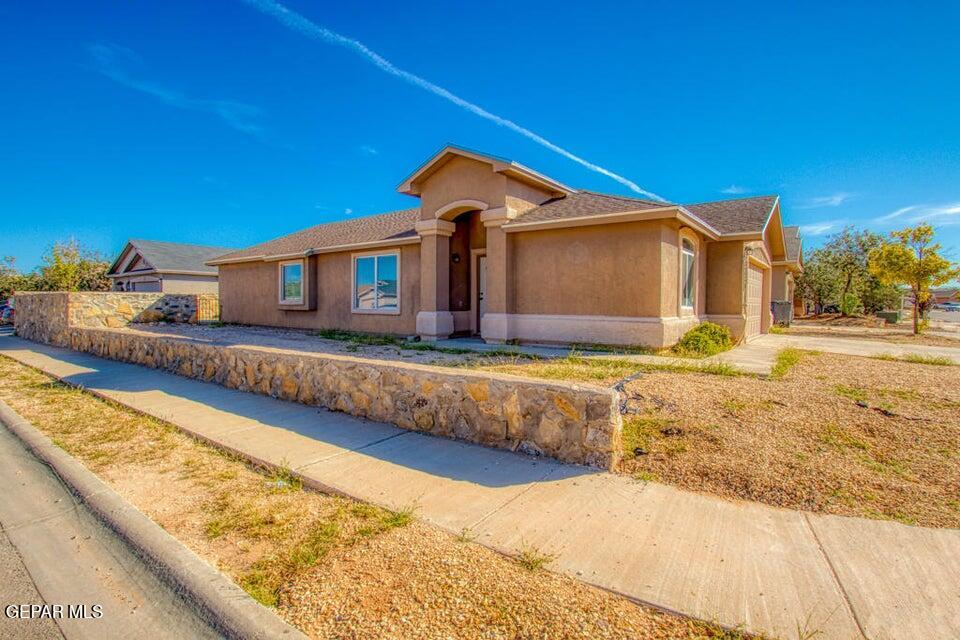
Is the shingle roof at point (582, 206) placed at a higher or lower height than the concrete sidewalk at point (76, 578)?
higher

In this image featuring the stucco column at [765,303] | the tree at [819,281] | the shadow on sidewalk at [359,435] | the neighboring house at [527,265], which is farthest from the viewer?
the tree at [819,281]

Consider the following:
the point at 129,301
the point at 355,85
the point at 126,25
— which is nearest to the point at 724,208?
the point at 355,85

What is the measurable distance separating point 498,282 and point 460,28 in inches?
296

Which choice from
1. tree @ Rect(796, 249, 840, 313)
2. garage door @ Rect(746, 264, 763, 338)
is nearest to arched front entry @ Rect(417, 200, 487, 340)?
garage door @ Rect(746, 264, 763, 338)

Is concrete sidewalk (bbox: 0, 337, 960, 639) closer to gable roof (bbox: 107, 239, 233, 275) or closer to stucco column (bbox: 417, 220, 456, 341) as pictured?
stucco column (bbox: 417, 220, 456, 341)

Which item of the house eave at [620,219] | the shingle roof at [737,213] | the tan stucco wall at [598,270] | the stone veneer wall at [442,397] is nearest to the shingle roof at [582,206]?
the house eave at [620,219]

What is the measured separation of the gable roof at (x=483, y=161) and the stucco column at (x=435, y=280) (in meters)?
1.30

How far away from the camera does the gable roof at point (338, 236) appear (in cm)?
1567

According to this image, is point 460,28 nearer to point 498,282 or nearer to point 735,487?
point 498,282

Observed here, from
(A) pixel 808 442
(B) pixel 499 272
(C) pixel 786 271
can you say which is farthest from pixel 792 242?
(A) pixel 808 442

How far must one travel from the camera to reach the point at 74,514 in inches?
141

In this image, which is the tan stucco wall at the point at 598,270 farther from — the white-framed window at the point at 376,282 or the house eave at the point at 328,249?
the white-framed window at the point at 376,282

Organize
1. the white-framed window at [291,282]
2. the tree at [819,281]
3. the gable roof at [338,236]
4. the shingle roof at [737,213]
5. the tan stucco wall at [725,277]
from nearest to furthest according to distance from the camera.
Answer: the shingle roof at [737,213], the tan stucco wall at [725,277], the gable roof at [338,236], the white-framed window at [291,282], the tree at [819,281]

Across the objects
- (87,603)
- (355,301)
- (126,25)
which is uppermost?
(126,25)
